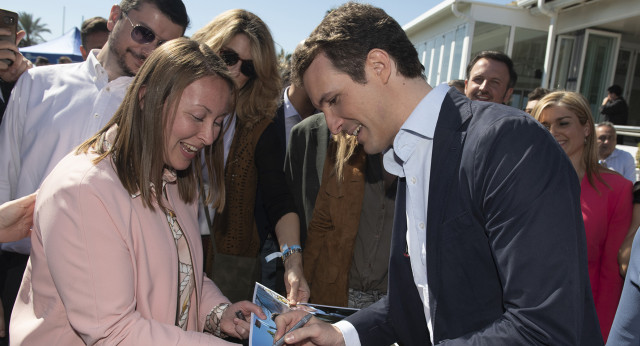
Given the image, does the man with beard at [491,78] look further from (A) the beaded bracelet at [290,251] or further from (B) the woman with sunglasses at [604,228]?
(A) the beaded bracelet at [290,251]

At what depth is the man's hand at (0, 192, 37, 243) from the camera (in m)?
1.80

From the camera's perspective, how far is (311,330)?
1.85m

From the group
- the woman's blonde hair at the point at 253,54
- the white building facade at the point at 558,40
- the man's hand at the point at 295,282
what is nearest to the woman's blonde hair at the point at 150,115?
the man's hand at the point at 295,282

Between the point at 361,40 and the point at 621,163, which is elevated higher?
the point at 361,40

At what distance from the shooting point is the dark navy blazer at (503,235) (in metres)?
1.21

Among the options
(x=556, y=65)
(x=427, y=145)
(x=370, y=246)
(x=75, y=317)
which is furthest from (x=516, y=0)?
(x=75, y=317)

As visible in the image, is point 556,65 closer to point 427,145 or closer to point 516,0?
point 516,0

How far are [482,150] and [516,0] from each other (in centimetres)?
1439

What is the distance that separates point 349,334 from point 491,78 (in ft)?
10.9

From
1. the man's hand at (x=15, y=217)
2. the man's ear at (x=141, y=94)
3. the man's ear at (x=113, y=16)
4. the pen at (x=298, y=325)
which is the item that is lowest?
the pen at (x=298, y=325)

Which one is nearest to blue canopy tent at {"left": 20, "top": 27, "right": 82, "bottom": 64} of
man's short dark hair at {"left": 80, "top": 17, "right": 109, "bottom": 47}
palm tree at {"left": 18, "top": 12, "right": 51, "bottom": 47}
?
man's short dark hair at {"left": 80, "top": 17, "right": 109, "bottom": 47}

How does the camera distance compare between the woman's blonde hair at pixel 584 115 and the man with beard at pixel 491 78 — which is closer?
the woman's blonde hair at pixel 584 115

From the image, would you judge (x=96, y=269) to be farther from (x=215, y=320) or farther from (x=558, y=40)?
(x=558, y=40)

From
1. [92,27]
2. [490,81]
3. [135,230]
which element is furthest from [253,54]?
[92,27]
